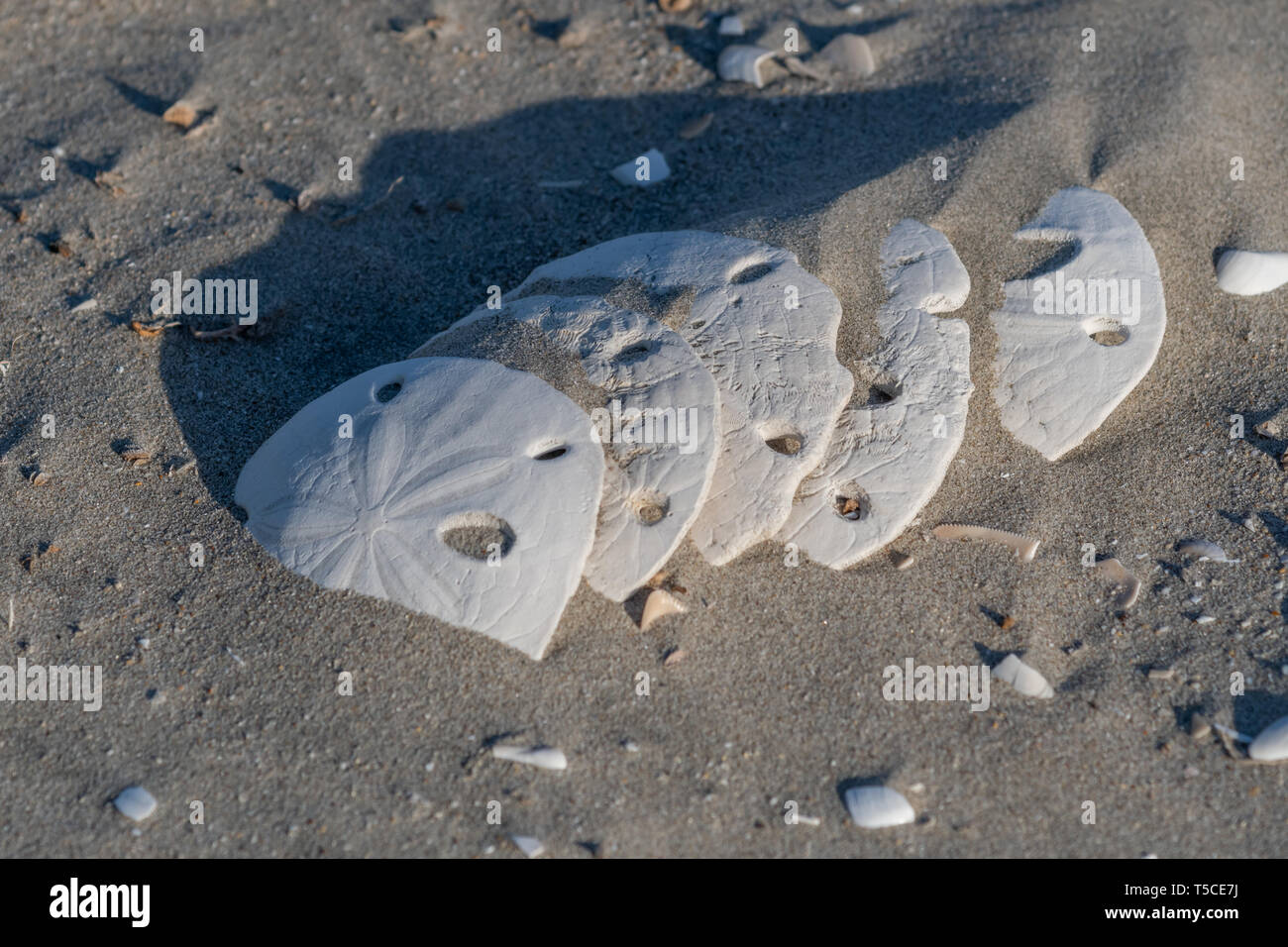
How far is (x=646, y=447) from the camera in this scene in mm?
3596

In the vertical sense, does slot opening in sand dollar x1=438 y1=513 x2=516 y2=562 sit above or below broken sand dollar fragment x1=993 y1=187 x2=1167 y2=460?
below

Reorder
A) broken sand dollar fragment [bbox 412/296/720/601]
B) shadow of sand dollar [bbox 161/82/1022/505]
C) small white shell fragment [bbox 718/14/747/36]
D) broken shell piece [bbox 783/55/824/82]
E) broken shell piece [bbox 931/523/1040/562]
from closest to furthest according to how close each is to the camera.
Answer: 1. broken sand dollar fragment [bbox 412/296/720/601]
2. broken shell piece [bbox 931/523/1040/562]
3. shadow of sand dollar [bbox 161/82/1022/505]
4. broken shell piece [bbox 783/55/824/82]
5. small white shell fragment [bbox 718/14/747/36]

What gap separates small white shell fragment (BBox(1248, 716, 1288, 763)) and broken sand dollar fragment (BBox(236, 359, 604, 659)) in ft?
7.68

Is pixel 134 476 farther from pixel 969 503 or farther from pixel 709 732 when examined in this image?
pixel 969 503

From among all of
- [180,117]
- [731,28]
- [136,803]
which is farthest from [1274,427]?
[180,117]

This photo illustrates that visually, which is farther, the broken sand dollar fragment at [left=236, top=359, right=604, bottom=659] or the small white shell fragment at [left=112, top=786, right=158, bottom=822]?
the broken sand dollar fragment at [left=236, top=359, right=604, bottom=659]

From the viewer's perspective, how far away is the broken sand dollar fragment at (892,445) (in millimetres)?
3764

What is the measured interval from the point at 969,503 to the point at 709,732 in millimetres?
1383

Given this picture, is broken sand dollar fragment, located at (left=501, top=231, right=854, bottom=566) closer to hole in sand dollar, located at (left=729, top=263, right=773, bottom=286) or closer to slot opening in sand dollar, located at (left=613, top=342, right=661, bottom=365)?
hole in sand dollar, located at (left=729, top=263, right=773, bottom=286)

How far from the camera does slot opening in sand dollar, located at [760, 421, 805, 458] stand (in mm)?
3717

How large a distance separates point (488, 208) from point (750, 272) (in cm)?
184

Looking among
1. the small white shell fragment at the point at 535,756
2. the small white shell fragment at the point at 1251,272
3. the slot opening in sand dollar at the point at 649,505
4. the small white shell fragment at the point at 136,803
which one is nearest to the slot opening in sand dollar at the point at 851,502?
the slot opening in sand dollar at the point at 649,505

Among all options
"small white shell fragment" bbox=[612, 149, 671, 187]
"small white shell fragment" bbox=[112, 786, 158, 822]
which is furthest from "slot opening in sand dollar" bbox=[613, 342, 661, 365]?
"small white shell fragment" bbox=[112, 786, 158, 822]

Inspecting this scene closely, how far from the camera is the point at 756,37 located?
6.09m
